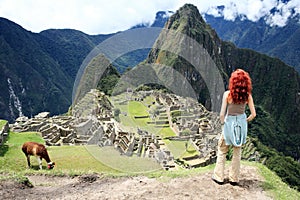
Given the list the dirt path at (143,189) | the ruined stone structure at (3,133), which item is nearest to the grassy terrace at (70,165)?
the dirt path at (143,189)

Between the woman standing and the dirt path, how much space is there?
30 centimetres

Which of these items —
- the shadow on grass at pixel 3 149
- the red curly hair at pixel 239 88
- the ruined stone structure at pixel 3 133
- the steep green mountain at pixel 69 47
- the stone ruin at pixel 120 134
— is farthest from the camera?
the steep green mountain at pixel 69 47

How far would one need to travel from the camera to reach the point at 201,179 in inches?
216

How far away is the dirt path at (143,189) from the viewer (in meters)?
4.88

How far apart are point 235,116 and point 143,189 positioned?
6.96ft

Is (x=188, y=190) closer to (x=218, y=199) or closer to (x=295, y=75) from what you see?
(x=218, y=199)

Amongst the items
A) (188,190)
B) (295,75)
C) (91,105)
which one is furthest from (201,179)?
(295,75)

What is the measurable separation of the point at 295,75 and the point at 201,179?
141 metres

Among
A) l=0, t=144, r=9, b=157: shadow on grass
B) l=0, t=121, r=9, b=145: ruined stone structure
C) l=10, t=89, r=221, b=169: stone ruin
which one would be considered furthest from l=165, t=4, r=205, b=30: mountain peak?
l=0, t=144, r=9, b=157: shadow on grass

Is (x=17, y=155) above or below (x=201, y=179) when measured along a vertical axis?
below

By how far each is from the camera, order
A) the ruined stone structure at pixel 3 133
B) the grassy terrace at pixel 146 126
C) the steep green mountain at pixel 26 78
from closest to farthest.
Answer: the ruined stone structure at pixel 3 133, the grassy terrace at pixel 146 126, the steep green mountain at pixel 26 78

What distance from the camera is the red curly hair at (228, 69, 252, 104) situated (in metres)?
4.73

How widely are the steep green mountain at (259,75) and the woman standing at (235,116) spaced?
7025 cm

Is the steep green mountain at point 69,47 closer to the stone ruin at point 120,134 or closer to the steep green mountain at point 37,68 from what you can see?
the steep green mountain at point 37,68
